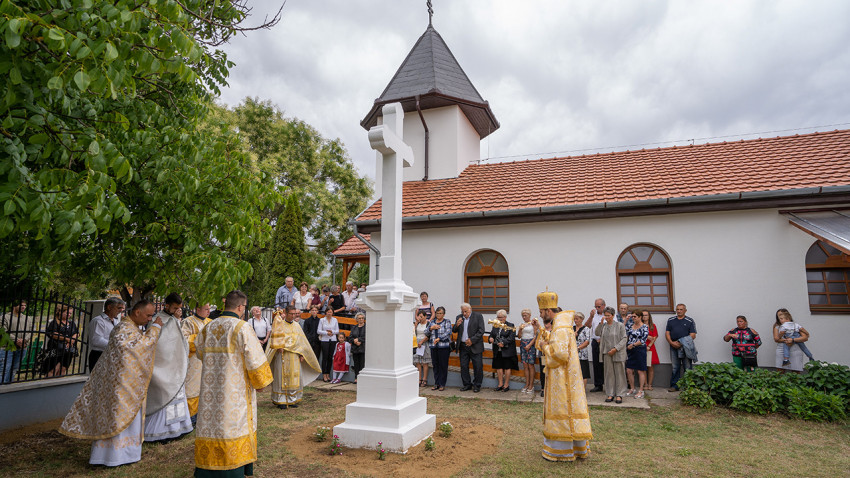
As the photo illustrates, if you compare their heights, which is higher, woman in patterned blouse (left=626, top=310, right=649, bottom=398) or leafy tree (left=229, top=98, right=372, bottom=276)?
leafy tree (left=229, top=98, right=372, bottom=276)

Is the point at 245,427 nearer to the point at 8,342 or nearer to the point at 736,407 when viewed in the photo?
the point at 8,342

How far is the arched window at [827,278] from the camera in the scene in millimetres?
9367

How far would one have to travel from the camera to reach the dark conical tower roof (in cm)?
1443

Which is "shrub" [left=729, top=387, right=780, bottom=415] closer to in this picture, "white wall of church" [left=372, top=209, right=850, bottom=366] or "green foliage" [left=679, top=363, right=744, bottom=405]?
"green foliage" [left=679, top=363, right=744, bottom=405]

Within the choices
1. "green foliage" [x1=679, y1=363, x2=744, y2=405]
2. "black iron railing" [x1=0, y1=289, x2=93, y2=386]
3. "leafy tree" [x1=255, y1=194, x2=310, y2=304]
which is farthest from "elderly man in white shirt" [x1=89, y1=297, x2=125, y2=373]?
"leafy tree" [x1=255, y1=194, x2=310, y2=304]

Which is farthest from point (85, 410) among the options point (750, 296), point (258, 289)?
point (258, 289)

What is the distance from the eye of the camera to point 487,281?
39.4ft

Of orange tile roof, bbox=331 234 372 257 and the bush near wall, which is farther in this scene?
orange tile roof, bbox=331 234 372 257

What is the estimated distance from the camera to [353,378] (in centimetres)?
1127

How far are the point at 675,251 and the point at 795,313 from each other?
2349mm

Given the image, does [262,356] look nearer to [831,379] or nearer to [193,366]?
[193,366]

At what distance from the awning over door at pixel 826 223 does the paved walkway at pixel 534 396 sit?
12.3 feet

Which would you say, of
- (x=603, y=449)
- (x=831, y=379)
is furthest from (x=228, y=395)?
(x=831, y=379)

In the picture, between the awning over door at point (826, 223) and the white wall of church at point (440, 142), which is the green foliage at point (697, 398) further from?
the white wall of church at point (440, 142)
